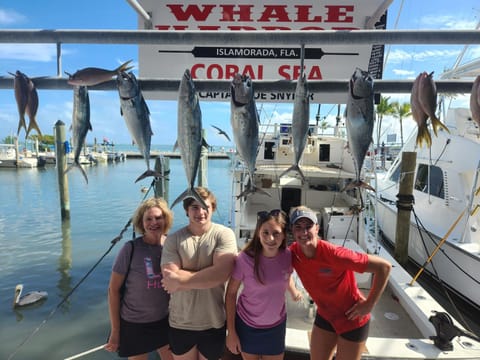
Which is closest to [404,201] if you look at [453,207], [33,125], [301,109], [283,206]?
[453,207]

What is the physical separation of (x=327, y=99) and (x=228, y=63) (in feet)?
3.10

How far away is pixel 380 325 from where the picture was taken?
543 centimetres

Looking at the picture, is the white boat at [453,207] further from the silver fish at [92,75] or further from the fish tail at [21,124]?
the fish tail at [21,124]

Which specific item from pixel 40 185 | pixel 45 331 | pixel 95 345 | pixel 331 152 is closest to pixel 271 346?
pixel 95 345

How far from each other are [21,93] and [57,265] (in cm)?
1007

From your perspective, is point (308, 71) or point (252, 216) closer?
point (308, 71)

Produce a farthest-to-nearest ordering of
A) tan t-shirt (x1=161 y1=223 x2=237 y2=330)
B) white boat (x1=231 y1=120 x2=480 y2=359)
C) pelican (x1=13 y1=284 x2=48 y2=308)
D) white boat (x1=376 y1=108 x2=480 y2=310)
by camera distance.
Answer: pelican (x1=13 y1=284 x2=48 y2=308) < white boat (x1=376 y1=108 x2=480 y2=310) < white boat (x1=231 y1=120 x2=480 y2=359) < tan t-shirt (x1=161 y1=223 x2=237 y2=330)

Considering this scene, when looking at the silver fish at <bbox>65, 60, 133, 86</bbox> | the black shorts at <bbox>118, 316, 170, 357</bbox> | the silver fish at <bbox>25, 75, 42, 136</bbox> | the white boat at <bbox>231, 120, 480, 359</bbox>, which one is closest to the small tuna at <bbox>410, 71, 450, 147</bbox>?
the white boat at <bbox>231, 120, 480, 359</bbox>

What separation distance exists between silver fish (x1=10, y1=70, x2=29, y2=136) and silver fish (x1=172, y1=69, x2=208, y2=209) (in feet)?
3.53

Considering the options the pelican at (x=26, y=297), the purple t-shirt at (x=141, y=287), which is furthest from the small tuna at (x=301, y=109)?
the pelican at (x=26, y=297)

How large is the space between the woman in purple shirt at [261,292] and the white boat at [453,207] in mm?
5013

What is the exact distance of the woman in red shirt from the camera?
239 cm

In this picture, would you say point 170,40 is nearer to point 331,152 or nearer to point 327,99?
point 327,99

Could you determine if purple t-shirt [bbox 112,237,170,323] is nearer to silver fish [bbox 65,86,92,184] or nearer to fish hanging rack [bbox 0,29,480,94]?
silver fish [bbox 65,86,92,184]
